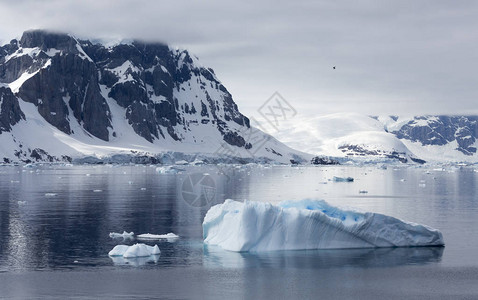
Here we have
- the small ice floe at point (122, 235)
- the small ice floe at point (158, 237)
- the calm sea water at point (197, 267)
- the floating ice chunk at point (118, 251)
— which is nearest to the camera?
the calm sea water at point (197, 267)

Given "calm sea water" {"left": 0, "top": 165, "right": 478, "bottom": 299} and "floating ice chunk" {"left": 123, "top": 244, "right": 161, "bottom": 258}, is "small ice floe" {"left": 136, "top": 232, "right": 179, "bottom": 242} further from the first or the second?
"floating ice chunk" {"left": 123, "top": 244, "right": 161, "bottom": 258}

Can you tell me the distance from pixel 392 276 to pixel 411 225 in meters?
9.03

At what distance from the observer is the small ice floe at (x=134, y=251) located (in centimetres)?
3722

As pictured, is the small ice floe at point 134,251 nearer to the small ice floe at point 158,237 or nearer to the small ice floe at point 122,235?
the small ice floe at point 158,237

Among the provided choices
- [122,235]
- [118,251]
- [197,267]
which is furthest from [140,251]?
[122,235]

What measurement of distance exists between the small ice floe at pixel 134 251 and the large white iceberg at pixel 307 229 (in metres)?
4.64

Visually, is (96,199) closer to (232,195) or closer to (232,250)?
(232,195)

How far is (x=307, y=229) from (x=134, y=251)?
10.7m

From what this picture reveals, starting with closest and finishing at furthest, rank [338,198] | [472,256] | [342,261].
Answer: [342,261]
[472,256]
[338,198]

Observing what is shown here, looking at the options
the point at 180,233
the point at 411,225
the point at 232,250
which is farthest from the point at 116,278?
the point at 411,225

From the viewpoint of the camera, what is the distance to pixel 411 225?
1628 inches

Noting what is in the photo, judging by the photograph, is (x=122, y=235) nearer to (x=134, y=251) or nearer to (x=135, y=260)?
(x=134, y=251)

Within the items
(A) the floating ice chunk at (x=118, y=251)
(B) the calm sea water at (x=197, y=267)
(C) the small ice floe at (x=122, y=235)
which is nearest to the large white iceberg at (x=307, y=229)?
(B) the calm sea water at (x=197, y=267)

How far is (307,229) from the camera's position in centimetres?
3997
